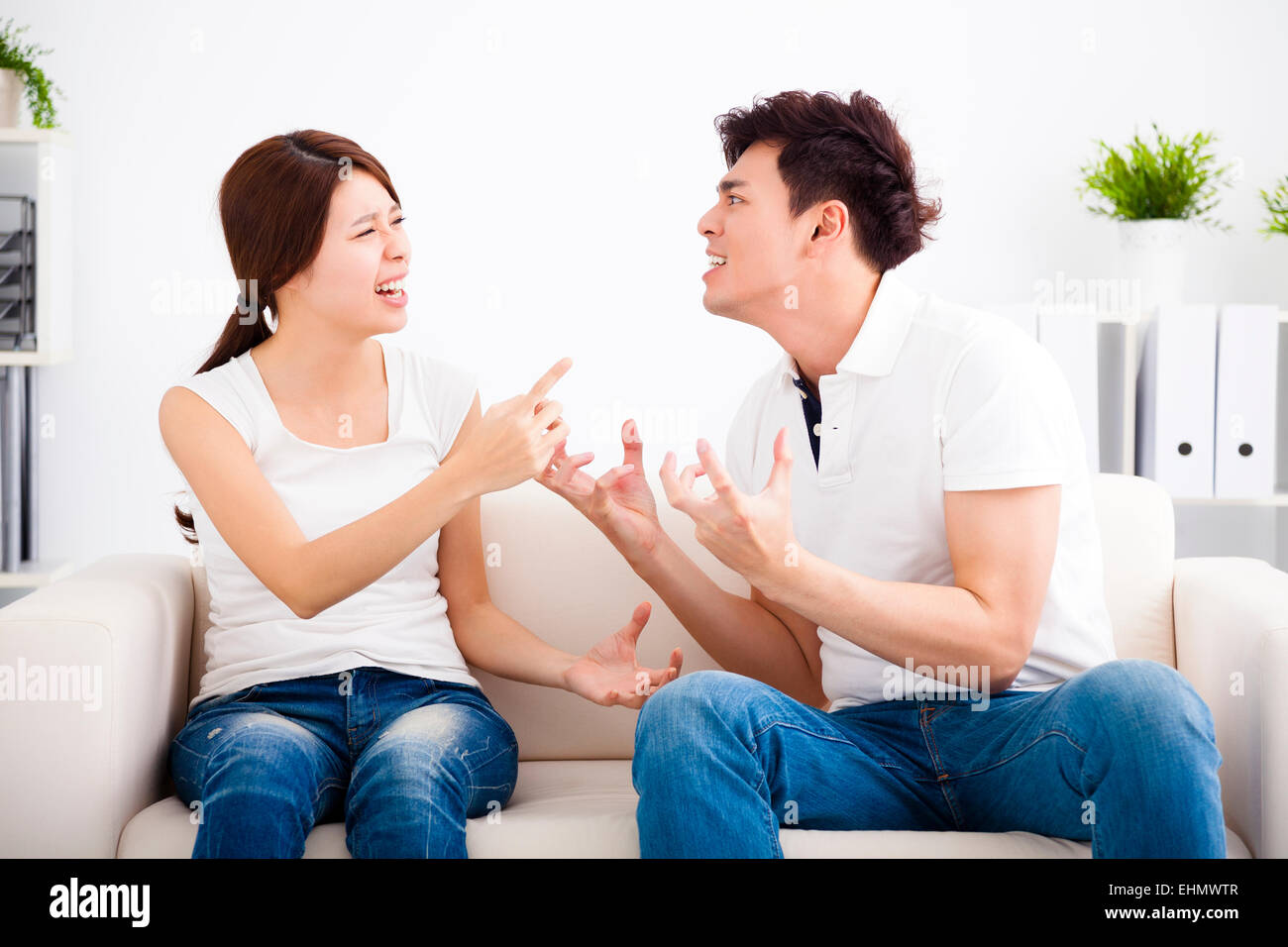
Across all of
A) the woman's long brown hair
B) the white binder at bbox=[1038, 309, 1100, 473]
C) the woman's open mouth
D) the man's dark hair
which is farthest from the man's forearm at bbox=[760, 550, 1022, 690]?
the white binder at bbox=[1038, 309, 1100, 473]

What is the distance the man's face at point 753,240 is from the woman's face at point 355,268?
0.44 meters

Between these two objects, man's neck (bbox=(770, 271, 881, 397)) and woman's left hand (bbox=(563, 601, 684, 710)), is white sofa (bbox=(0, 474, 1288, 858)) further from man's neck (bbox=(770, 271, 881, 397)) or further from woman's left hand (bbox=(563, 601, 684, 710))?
man's neck (bbox=(770, 271, 881, 397))

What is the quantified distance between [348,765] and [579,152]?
1775 millimetres

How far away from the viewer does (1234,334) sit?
2.47 m

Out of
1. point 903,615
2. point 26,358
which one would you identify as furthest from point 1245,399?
point 26,358

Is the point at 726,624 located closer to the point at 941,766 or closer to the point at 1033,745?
the point at 941,766

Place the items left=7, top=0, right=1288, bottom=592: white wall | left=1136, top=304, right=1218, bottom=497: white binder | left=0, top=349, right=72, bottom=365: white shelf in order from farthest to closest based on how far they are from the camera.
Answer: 1. left=7, top=0, right=1288, bottom=592: white wall
2. left=1136, top=304, right=1218, bottom=497: white binder
3. left=0, top=349, right=72, bottom=365: white shelf

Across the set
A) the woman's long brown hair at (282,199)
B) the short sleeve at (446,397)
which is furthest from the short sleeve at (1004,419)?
the woman's long brown hair at (282,199)

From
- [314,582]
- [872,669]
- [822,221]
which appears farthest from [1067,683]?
[314,582]

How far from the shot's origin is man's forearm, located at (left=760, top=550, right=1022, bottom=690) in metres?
1.27

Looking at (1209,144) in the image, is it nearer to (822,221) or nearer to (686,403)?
(686,403)

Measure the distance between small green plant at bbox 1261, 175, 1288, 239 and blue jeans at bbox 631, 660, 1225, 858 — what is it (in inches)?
69.7

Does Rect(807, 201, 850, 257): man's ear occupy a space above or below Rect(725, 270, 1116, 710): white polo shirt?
above

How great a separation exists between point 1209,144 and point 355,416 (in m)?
2.24
